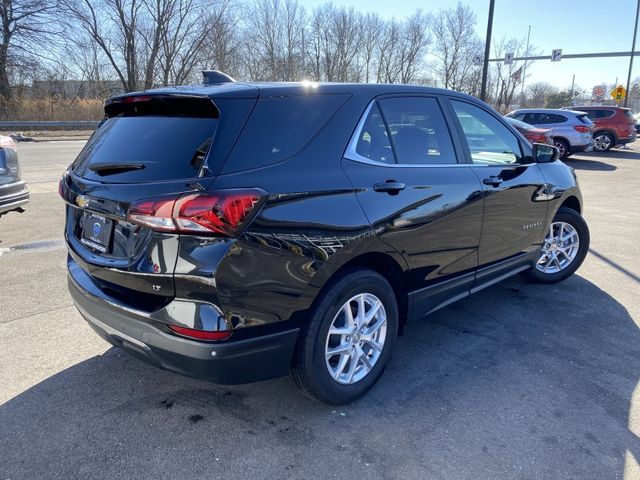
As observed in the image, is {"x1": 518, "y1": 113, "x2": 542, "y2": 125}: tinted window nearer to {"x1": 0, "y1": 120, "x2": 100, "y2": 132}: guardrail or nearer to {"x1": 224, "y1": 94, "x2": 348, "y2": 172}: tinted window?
{"x1": 224, "y1": 94, "x2": 348, "y2": 172}: tinted window

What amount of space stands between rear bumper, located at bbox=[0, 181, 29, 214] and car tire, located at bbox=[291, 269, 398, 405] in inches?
167

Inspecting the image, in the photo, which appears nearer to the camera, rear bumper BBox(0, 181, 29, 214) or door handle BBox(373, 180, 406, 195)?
door handle BBox(373, 180, 406, 195)

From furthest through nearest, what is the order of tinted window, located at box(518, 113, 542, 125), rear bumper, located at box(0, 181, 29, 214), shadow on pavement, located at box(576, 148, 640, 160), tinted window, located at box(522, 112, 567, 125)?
1. shadow on pavement, located at box(576, 148, 640, 160)
2. tinted window, located at box(518, 113, 542, 125)
3. tinted window, located at box(522, 112, 567, 125)
4. rear bumper, located at box(0, 181, 29, 214)

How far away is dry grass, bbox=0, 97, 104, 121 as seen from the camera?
91.3ft

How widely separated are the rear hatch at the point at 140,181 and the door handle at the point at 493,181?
2009 mm

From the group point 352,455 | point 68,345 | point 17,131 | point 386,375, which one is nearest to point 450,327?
point 386,375

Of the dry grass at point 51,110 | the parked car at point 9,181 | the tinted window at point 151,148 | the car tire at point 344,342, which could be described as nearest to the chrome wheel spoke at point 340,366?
the car tire at point 344,342

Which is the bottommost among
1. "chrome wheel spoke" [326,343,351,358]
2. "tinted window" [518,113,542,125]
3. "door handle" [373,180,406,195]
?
"chrome wheel spoke" [326,343,351,358]

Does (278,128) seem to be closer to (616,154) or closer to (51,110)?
(616,154)

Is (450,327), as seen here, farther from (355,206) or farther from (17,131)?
(17,131)

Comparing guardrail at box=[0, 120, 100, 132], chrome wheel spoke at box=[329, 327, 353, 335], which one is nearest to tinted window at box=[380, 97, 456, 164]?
chrome wheel spoke at box=[329, 327, 353, 335]

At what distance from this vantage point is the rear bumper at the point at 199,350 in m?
2.28

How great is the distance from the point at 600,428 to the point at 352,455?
140 cm

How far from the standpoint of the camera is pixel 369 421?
9.09ft
